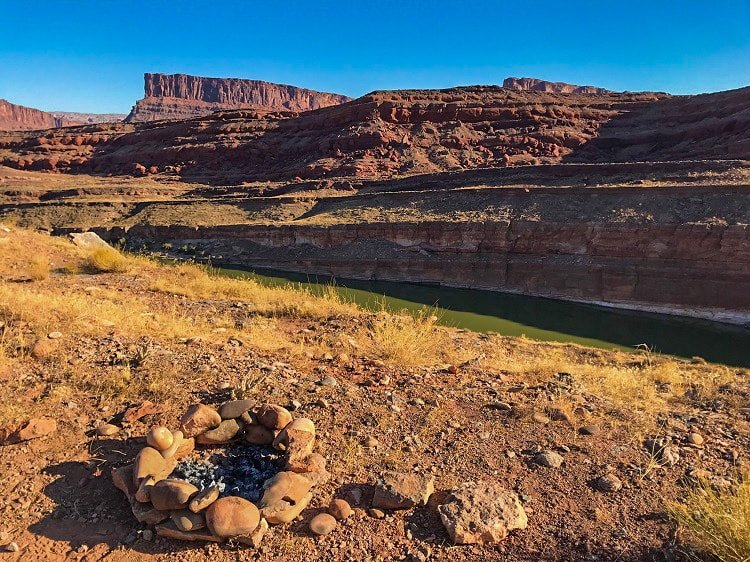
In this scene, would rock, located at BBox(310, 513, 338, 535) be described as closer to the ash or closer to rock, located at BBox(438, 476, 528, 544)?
the ash

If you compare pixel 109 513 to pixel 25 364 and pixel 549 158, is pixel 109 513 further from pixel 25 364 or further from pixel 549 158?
pixel 549 158

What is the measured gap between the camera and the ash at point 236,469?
322cm

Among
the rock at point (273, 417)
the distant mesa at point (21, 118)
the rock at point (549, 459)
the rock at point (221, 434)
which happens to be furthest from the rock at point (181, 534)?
the distant mesa at point (21, 118)

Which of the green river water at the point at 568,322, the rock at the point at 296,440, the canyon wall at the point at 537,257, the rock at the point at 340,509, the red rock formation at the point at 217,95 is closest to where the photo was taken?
the rock at the point at 340,509

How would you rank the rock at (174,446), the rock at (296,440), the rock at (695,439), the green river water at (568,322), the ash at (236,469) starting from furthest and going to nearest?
the green river water at (568,322)
the rock at (695,439)
the rock at (296,440)
the rock at (174,446)
the ash at (236,469)

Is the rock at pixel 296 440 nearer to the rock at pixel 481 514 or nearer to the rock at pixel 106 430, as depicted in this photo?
the rock at pixel 481 514

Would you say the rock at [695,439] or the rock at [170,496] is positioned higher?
the rock at [170,496]

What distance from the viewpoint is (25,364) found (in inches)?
193

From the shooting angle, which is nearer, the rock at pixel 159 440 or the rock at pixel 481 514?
the rock at pixel 481 514

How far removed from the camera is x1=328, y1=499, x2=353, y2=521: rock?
3.09 meters

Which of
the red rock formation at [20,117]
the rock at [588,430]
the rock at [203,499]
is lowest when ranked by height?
the rock at [588,430]

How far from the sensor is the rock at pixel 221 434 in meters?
3.71

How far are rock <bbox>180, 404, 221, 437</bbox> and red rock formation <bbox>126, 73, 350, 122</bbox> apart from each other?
139193 millimetres

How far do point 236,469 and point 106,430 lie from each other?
3.95 ft
